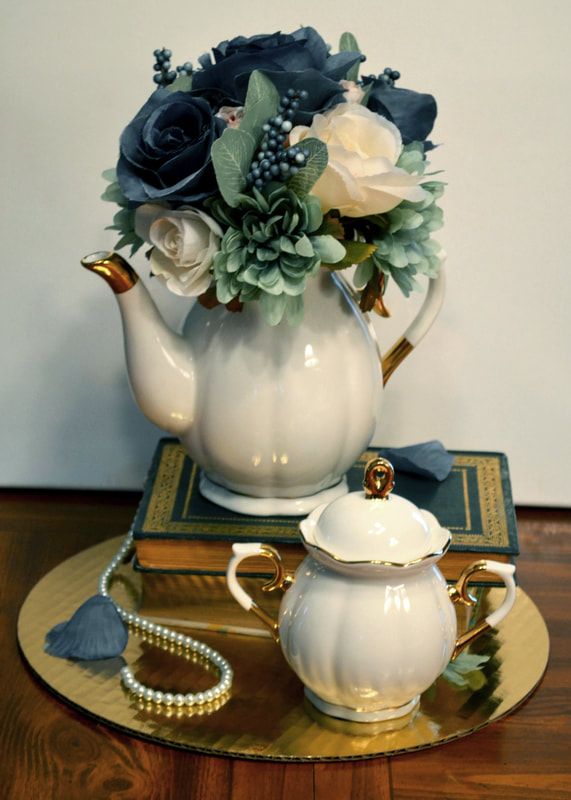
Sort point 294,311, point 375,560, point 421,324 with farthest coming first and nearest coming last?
point 421,324, point 294,311, point 375,560

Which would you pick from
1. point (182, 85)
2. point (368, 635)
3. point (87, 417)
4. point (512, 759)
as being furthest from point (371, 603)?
point (87, 417)

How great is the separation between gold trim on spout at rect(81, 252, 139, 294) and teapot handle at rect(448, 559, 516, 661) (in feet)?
0.90

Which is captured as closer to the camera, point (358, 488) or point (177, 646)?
point (177, 646)

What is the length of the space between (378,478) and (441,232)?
39 centimetres

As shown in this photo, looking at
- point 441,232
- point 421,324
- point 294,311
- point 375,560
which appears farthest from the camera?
point 441,232

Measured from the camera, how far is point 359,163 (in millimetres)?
661

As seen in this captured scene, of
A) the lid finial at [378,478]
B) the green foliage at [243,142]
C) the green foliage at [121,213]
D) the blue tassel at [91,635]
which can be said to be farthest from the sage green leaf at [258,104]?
the blue tassel at [91,635]

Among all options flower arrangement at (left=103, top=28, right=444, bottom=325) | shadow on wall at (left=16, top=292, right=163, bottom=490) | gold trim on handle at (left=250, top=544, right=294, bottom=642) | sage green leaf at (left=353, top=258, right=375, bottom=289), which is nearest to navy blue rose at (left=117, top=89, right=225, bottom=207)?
flower arrangement at (left=103, top=28, right=444, bottom=325)

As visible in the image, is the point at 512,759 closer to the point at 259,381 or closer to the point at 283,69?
the point at 259,381

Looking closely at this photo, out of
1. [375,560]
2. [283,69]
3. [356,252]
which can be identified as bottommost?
[375,560]

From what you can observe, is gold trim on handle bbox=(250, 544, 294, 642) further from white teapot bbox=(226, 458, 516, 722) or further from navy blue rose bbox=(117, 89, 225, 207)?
navy blue rose bbox=(117, 89, 225, 207)

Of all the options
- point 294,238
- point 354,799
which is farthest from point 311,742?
point 294,238

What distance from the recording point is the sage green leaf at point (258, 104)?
65cm

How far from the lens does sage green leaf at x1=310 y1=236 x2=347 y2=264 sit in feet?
2.16
